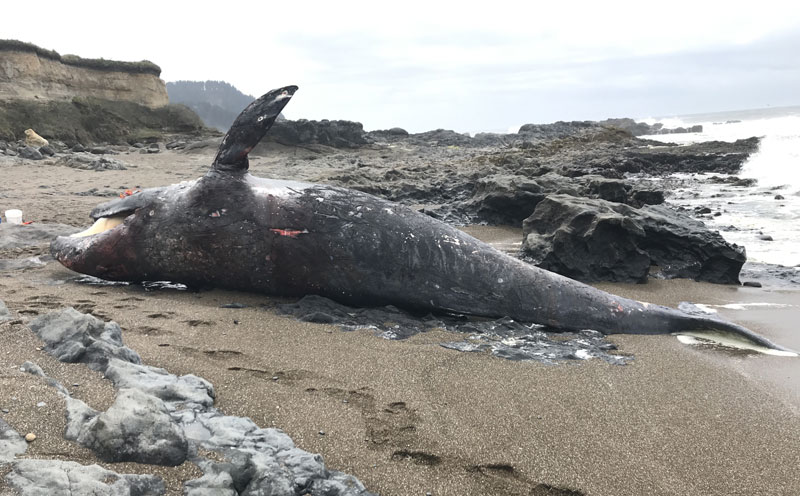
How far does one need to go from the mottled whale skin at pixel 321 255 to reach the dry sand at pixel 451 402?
33 cm

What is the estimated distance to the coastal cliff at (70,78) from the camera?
28766 millimetres

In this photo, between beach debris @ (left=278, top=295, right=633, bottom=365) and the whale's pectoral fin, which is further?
the whale's pectoral fin

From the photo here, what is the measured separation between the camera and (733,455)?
8.22ft

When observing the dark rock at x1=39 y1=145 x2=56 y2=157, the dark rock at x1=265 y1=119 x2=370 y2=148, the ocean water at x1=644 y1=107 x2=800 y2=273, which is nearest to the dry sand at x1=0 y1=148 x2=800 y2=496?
the ocean water at x1=644 y1=107 x2=800 y2=273

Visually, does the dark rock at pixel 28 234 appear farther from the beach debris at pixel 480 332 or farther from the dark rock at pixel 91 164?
the dark rock at pixel 91 164

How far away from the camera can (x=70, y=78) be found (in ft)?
108

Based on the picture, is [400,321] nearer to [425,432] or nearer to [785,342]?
[425,432]

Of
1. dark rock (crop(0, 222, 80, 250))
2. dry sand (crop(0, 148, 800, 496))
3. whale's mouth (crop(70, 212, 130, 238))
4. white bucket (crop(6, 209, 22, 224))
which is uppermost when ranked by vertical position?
whale's mouth (crop(70, 212, 130, 238))

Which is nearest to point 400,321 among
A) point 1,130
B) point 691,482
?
point 691,482

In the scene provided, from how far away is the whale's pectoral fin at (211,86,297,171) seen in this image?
467cm

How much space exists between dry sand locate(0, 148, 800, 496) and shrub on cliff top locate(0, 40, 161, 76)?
107ft

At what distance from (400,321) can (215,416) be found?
2012 millimetres

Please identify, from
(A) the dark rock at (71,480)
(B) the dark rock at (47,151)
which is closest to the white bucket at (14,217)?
(A) the dark rock at (71,480)

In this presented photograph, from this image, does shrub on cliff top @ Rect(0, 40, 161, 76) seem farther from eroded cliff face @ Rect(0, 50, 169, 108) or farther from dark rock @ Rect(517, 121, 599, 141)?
dark rock @ Rect(517, 121, 599, 141)
